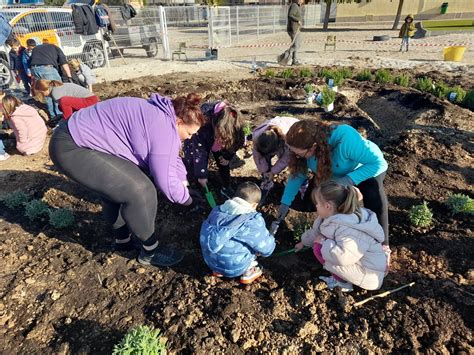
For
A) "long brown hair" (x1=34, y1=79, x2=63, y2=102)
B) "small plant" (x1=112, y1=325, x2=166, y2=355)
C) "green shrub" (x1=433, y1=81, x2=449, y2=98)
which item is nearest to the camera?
"small plant" (x1=112, y1=325, x2=166, y2=355)

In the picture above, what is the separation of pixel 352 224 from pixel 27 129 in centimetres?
524

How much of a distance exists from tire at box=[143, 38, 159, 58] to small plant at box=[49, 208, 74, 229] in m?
12.2

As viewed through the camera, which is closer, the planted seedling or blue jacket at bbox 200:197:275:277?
blue jacket at bbox 200:197:275:277

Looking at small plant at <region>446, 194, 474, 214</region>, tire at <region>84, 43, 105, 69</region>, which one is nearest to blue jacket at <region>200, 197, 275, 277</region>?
small plant at <region>446, 194, 474, 214</region>

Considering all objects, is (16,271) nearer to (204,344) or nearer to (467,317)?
(204,344)

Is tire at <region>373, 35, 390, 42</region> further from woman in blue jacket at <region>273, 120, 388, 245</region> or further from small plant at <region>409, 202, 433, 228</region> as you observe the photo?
woman in blue jacket at <region>273, 120, 388, 245</region>

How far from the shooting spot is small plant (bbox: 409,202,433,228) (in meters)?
3.52

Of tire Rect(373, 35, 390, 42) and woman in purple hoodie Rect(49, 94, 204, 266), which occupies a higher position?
woman in purple hoodie Rect(49, 94, 204, 266)

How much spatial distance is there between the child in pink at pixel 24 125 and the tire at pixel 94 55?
7301 mm

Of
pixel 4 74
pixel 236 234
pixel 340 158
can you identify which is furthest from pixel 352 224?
pixel 4 74

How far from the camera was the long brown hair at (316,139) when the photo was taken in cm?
280

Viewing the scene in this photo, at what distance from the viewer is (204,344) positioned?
7.88 feet

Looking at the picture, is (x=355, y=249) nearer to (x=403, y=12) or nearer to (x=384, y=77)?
(x=384, y=77)

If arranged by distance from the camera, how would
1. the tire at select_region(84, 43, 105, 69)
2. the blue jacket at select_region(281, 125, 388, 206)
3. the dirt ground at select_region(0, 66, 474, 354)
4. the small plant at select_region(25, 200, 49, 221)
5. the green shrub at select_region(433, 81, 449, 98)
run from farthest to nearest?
the tire at select_region(84, 43, 105, 69)
the green shrub at select_region(433, 81, 449, 98)
the small plant at select_region(25, 200, 49, 221)
the blue jacket at select_region(281, 125, 388, 206)
the dirt ground at select_region(0, 66, 474, 354)
